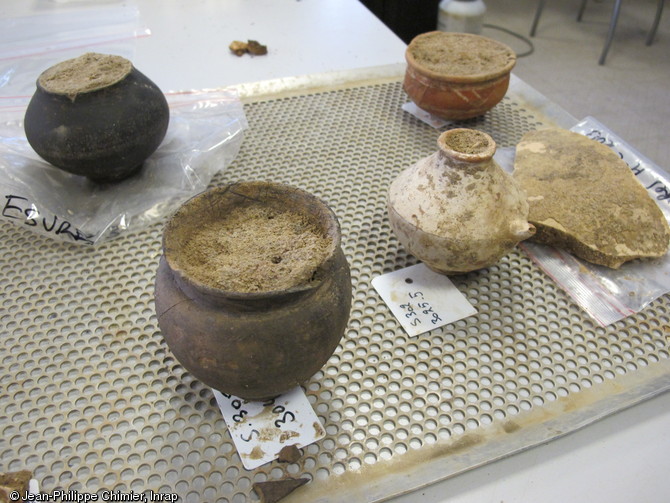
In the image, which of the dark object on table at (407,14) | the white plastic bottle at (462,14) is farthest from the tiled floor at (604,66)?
the dark object on table at (407,14)

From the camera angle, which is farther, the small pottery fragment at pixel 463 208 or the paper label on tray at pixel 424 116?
the paper label on tray at pixel 424 116

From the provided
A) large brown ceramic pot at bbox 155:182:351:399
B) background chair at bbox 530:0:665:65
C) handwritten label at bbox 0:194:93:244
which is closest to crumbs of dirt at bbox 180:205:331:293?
large brown ceramic pot at bbox 155:182:351:399

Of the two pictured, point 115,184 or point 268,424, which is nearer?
point 268,424

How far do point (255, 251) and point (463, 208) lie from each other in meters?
0.41

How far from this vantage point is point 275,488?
0.76 m

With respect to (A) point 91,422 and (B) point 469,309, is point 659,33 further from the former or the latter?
(A) point 91,422

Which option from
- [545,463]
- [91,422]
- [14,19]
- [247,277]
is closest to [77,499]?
[91,422]

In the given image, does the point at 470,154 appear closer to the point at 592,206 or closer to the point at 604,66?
the point at 592,206

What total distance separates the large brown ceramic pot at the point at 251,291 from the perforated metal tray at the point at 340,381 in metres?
0.17

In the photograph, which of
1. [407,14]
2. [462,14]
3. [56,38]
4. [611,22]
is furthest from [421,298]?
[611,22]

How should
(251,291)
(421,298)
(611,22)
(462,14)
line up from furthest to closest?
(611,22) < (462,14) < (421,298) < (251,291)

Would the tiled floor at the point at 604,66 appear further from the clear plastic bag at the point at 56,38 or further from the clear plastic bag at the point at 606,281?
the clear plastic bag at the point at 56,38

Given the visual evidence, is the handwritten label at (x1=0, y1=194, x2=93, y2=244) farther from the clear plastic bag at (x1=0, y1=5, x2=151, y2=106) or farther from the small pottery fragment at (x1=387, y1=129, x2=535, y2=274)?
the small pottery fragment at (x1=387, y1=129, x2=535, y2=274)

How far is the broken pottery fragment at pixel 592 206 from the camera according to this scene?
1076mm
